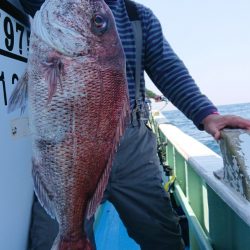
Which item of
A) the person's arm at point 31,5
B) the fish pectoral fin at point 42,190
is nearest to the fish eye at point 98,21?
the person's arm at point 31,5

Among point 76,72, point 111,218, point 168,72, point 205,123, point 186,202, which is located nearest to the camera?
point 76,72

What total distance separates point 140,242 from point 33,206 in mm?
596

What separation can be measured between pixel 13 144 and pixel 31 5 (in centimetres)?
58

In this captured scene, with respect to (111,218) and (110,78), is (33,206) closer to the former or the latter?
(110,78)

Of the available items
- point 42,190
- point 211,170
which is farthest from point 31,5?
point 211,170

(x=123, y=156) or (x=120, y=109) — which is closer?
(x=120, y=109)

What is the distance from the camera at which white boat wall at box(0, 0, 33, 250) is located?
165 centimetres

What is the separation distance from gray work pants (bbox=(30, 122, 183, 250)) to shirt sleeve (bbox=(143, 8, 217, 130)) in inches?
9.2

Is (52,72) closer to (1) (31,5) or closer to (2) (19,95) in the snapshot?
(2) (19,95)

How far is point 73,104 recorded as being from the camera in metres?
1.33

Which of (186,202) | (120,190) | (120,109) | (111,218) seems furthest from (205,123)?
(111,218)

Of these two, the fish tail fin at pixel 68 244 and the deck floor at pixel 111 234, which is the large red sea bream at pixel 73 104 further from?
the deck floor at pixel 111 234

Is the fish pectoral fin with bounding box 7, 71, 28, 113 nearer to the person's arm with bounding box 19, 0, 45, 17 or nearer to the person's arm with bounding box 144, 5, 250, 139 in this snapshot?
the person's arm with bounding box 19, 0, 45, 17

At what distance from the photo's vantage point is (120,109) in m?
1.39
